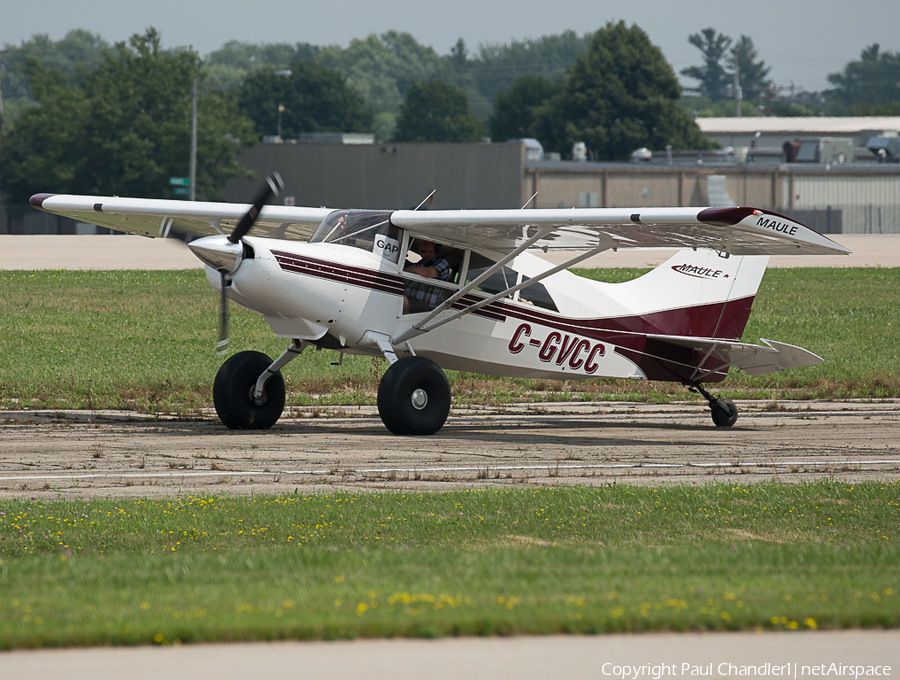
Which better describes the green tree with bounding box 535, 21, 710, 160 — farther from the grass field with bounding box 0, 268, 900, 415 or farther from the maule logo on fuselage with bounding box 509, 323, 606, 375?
the maule logo on fuselage with bounding box 509, 323, 606, 375

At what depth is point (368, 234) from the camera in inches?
591

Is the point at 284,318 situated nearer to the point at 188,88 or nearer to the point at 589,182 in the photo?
the point at 589,182

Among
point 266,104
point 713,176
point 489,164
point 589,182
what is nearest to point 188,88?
point 489,164

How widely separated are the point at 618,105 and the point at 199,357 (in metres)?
103

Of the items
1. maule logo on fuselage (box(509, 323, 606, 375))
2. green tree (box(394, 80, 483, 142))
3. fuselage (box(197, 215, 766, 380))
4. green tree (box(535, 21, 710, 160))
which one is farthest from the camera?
green tree (box(394, 80, 483, 142))

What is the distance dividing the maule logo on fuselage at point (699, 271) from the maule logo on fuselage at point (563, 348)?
1.79 m

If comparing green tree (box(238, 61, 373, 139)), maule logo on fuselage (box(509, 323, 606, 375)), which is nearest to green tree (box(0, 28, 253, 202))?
green tree (box(238, 61, 373, 139))

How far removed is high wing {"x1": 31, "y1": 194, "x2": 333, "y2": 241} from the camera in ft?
55.5

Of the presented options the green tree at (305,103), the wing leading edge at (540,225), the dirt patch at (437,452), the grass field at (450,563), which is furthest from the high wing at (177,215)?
the green tree at (305,103)

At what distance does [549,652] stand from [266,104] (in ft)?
490

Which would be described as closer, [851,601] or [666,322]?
[851,601]

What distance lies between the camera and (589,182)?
79562 mm

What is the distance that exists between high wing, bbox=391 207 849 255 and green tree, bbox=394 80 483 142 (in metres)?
145

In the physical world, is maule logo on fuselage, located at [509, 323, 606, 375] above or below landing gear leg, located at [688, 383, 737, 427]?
above
